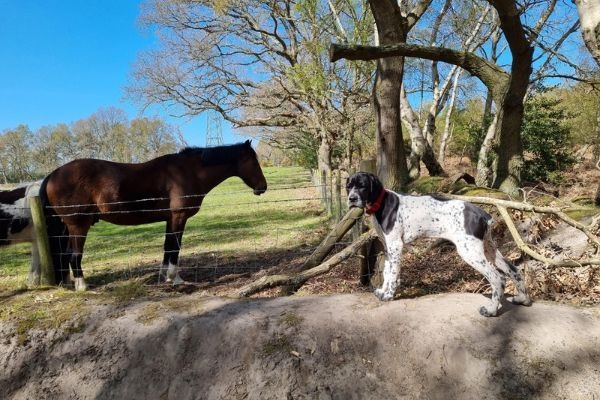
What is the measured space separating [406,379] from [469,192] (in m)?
4.16

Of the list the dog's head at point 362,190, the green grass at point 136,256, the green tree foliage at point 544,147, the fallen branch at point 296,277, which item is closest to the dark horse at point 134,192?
the green grass at point 136,256

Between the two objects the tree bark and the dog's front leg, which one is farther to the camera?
the tree bark

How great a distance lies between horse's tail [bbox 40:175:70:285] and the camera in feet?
19.9

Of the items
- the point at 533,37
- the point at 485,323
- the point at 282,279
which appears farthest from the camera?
the point at 533,37

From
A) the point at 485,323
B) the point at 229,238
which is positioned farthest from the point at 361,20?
the point at 485,323

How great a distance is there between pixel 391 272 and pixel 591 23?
3.45 m

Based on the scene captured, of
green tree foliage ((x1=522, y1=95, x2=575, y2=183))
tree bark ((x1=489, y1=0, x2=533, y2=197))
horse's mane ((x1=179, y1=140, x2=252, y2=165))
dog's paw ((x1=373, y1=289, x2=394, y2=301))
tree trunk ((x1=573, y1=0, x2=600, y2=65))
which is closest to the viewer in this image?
dog's paw ((x1=373, y1=289, x2=394, y2=301))

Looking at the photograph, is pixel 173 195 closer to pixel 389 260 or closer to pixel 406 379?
pixel 389 260

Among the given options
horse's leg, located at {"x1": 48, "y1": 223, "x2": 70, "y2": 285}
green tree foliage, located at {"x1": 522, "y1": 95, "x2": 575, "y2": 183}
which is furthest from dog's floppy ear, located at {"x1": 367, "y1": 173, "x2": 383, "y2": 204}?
green tree foliage, located at {"x1": 522, "y1": 95, "x2": 575, "y2": 183}

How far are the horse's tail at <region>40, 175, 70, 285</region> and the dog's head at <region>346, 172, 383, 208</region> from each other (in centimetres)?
459

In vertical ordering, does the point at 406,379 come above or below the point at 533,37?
below

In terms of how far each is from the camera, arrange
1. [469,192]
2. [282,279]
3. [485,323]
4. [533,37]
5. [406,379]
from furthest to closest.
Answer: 1. [533,37]
2. [469,192]
3. [282,279]
4. [485,323]
5. [406,379]

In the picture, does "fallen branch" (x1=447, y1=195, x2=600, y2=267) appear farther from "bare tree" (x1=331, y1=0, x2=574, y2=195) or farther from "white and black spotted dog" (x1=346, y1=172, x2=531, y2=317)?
"bare tree" (x1=331, y1=0, x2=574, y2=195)

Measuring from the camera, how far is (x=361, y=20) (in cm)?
1341
